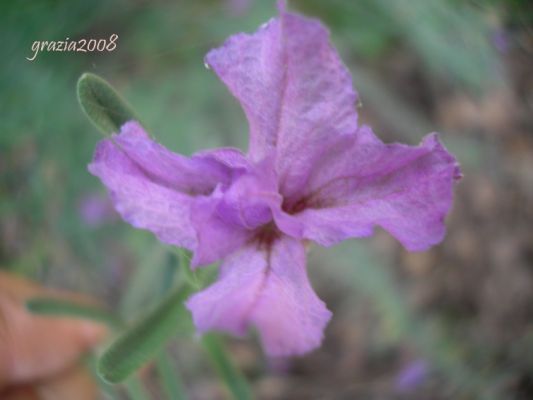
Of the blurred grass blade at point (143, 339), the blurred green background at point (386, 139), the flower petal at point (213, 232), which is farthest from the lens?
the blurred green background at point (386, 139)

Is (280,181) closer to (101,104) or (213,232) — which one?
(213,232)

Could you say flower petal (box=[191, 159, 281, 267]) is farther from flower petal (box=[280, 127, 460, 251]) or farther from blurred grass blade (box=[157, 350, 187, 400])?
blurred grass blade (box=[157, 350, 187, 400])

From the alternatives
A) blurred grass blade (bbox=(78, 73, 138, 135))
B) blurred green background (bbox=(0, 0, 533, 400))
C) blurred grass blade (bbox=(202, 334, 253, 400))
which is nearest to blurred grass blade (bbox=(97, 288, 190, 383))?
blurred grass blade (bbox=(202, 334, 253, 400))

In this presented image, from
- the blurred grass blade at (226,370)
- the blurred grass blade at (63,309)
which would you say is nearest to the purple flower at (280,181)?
the blurred grass blade at (226,370)

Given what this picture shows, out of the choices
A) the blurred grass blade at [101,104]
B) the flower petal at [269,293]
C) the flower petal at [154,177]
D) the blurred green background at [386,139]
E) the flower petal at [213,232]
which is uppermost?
the blurred grass blade at [101,104]

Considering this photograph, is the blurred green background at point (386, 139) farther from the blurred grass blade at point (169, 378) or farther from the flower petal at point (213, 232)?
the flower petal at point (213, 232)

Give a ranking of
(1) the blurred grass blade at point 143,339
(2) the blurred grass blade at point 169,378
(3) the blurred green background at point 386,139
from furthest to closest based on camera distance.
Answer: (3) the blurred green background at point 386,139 → (2) the blurred grass blade at point 169,378 → (1) the blurred grass blade at point 143,339

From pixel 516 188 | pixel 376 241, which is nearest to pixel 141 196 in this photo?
pixel 376 241
